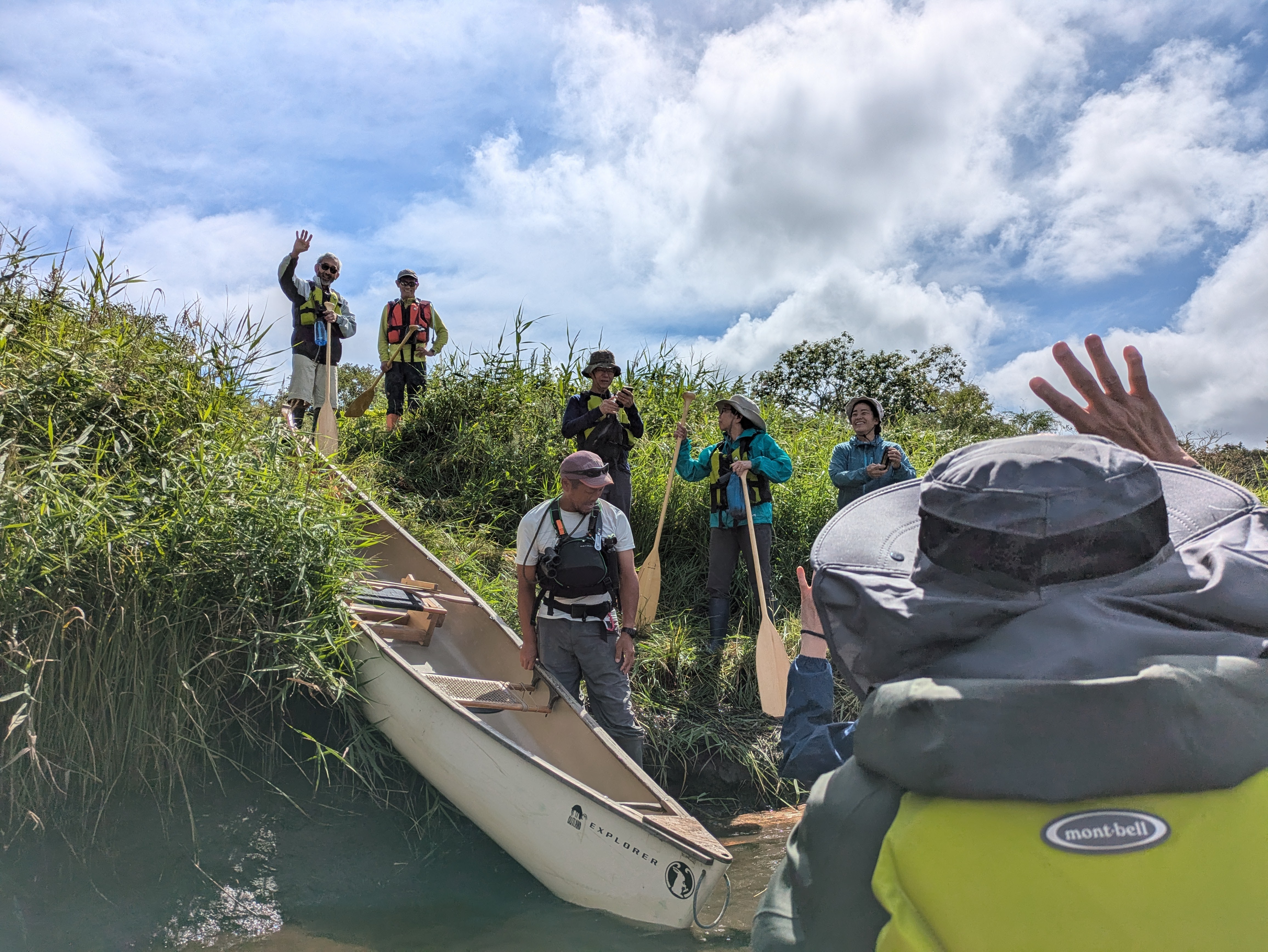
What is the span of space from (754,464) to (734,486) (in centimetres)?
20

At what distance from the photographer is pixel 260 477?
14.2ft

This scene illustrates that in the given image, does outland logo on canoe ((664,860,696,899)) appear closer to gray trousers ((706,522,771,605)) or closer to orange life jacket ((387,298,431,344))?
gray trousers ((706,522,771,605))

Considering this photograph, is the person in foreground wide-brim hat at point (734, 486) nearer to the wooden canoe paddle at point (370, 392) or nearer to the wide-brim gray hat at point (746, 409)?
the wide-brim gray hat at point (746, 409)

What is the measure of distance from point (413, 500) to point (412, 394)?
1.47m

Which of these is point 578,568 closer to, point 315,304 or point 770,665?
point 770,665

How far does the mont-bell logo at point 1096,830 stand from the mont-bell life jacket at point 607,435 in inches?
198

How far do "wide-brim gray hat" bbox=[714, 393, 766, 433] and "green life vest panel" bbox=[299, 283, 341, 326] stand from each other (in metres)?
Result: 3.49

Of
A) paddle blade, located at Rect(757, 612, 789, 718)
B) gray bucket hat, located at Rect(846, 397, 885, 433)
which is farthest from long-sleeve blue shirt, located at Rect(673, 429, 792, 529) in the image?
paddle blade, located at Rect(757, 612, 789, 718)

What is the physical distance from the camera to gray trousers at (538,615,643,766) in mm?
→ 4262

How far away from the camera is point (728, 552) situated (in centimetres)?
578

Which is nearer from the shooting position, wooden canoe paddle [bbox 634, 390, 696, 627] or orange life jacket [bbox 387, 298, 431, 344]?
wooden canoe paddle [bbox 634, 390, 696, 627]

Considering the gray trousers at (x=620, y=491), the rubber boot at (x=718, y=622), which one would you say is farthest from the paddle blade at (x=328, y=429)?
the rubber boot at (x=718, y=622)

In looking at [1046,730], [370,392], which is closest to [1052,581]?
[1046,730]

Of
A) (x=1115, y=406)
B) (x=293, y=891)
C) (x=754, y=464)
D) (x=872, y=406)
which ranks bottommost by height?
(x=293, y=891)
